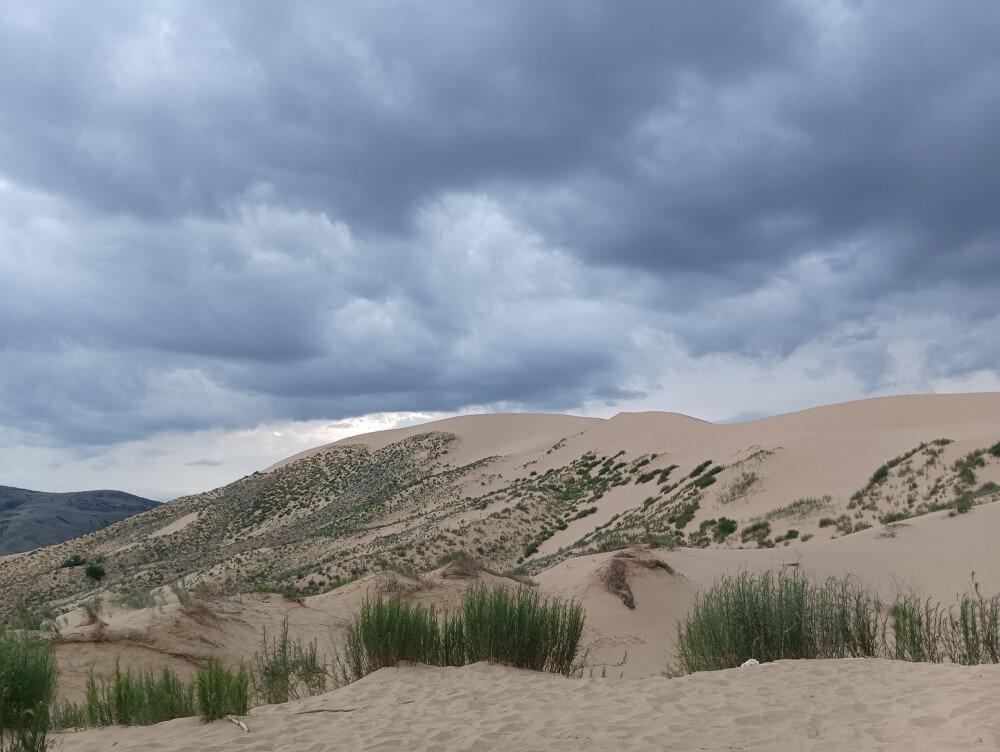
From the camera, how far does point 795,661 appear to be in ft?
28.7

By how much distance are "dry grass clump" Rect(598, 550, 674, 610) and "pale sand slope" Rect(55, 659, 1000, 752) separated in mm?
6102

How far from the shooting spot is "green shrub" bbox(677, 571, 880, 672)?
934cm

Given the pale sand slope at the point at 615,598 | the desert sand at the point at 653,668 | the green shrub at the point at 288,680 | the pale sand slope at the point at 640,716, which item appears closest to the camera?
the pale sand slope at the point at 640,716

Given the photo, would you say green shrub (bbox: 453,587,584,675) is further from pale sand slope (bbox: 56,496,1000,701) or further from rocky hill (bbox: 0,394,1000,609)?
rocky hill (bbox: 0,394,1000,609)

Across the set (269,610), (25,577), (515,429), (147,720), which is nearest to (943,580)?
(269,610)

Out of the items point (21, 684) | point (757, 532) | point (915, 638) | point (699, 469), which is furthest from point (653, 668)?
point (699, 469)

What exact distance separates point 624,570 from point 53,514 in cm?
13817

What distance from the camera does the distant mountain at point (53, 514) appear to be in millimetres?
107625

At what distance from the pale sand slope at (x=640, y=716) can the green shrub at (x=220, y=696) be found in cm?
16

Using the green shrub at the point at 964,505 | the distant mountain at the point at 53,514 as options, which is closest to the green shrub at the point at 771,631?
the green shrub at the point at 964,505

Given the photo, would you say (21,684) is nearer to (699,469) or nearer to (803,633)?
(803,633)

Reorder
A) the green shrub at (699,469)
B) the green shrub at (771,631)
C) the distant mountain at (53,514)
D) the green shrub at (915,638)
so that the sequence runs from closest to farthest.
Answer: the green shrub at (915,638) < the green shrub at (771,631) < the green shrub at (699,469) < the distant mountain at (53,514)

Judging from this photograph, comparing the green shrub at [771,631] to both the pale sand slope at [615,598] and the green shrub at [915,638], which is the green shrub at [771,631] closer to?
the green shrub at [915,638]

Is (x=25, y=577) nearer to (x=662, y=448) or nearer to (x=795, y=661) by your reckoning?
(x=662, y=448)
